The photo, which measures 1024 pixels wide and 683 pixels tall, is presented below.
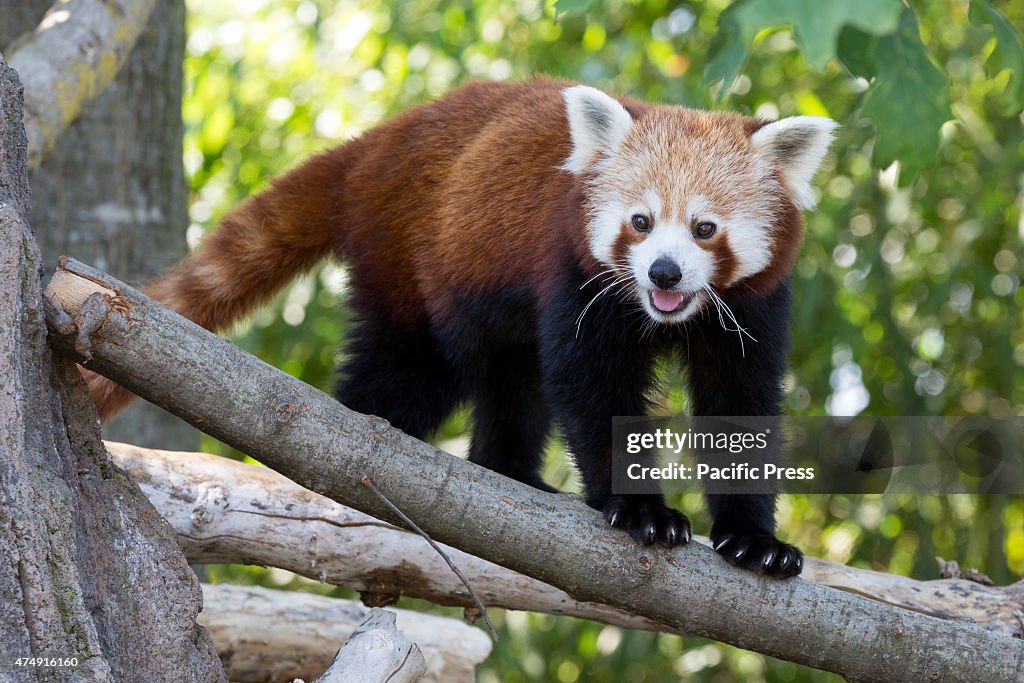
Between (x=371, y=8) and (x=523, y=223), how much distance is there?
2640mm

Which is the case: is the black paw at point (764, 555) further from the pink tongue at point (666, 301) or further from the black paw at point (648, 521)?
the pink tongue at point (666, 301)

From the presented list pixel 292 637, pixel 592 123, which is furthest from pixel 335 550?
pixel 592 123

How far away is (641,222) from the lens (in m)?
2.56

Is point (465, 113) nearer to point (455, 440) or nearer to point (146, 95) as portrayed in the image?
point (146, 95)

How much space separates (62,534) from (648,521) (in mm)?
1187

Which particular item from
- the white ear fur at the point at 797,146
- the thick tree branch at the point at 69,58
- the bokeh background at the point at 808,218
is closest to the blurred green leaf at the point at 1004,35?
the white ear fur at the point at 797,146

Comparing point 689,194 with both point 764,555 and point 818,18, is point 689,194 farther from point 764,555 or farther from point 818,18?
point 818,18

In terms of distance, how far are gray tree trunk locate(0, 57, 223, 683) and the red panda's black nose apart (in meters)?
1.18

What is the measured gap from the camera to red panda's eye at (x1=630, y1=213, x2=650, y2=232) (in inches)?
101

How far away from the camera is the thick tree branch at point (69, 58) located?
279cm

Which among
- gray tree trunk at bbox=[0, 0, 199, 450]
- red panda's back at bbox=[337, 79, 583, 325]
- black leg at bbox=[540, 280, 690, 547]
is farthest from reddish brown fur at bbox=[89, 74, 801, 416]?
gray tree trunk at bbox=[0, 0, 199, 450]

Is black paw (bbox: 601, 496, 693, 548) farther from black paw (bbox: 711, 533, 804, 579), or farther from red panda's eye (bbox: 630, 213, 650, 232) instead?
red panda's eye (bbox: 630, 213, 650, 232)

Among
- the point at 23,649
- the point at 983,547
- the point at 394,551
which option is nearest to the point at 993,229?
the point at 983,547

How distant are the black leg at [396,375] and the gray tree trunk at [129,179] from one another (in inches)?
33.4
